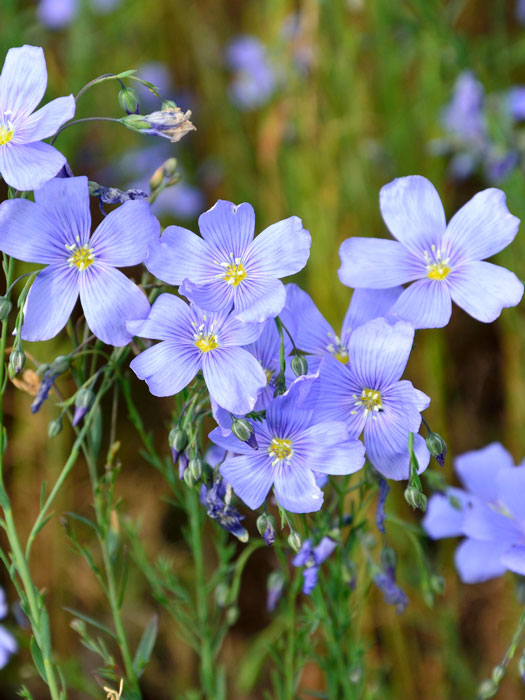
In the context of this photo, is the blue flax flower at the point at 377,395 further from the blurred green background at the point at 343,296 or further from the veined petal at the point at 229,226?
the blurred green background at the point at 343,296

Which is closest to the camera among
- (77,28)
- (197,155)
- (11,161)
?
(11,161)

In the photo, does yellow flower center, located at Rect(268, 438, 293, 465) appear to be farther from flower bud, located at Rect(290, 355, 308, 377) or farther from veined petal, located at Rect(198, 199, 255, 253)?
veined petal, located at Rect(198, 199, 255, 253)

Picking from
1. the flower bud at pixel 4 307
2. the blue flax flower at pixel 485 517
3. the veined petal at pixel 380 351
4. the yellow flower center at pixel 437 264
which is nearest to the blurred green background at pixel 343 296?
the blue flax flower at pixel 485 517

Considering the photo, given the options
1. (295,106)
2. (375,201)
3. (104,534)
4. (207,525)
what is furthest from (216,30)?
(104,534)

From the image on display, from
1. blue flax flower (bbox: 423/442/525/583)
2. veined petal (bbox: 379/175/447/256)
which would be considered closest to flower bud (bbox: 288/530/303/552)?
blue flax flower (bbox: 423/442/525/583)

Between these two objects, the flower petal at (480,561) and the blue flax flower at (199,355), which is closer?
the blue flax flower at (199,355)

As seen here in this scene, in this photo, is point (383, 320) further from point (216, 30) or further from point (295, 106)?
point (216, 30)
